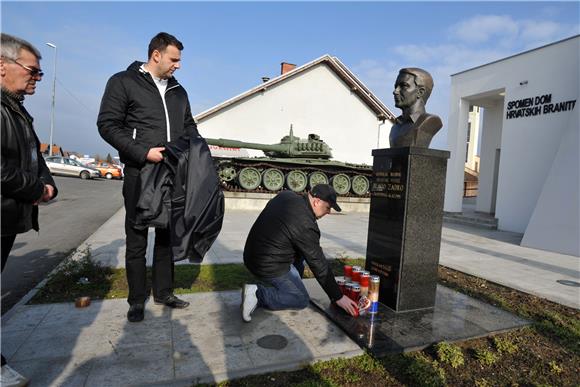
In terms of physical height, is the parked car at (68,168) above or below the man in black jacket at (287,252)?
above

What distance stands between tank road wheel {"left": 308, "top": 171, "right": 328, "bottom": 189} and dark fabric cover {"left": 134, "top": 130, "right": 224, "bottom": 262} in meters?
12.1

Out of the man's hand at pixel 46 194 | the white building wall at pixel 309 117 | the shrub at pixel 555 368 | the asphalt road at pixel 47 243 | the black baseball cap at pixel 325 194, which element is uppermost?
the white building wall at pixel 309 117

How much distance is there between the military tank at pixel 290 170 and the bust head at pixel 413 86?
10.2 meters

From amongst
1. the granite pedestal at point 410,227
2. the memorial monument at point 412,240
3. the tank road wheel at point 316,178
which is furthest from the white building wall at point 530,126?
the granite pedestal at point 410,227

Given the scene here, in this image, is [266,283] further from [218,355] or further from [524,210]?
[524,210]

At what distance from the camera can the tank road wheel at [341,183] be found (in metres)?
15.3

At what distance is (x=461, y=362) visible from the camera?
2.48 meters

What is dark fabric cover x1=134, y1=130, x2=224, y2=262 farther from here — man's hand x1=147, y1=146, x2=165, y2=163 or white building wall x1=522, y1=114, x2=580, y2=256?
white building wall x1=522, y1=114, x2=580, y2=256

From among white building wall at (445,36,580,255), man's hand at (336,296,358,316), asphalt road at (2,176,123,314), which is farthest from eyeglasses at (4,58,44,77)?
white building wall at (445,36,580,255)

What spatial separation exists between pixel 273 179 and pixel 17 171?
41.1 ft

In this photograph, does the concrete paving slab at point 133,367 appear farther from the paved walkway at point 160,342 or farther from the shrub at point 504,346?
the shrub at point 504,346

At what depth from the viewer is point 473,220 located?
1161cm

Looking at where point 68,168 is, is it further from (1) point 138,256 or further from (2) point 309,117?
(1) point 138,256

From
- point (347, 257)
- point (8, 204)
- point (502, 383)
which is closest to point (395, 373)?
point (502, 383)
